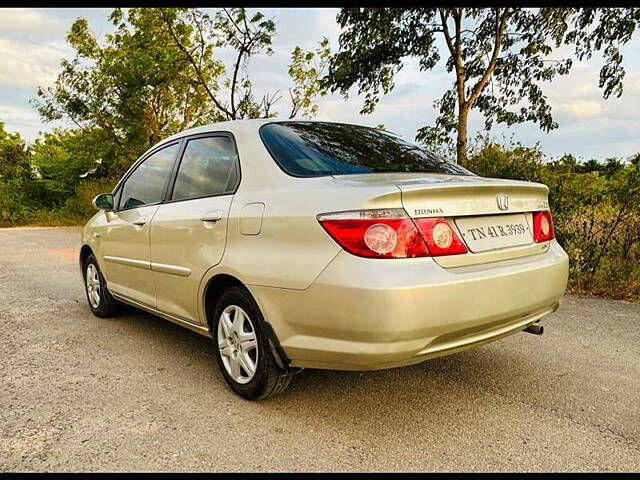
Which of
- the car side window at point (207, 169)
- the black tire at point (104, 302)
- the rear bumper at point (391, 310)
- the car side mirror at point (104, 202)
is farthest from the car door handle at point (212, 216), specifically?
the black tire at point (104, 302)

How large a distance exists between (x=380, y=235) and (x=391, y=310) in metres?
0.33

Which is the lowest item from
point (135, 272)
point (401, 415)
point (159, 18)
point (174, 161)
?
point (401, 415)

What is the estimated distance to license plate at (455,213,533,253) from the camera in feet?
8.11

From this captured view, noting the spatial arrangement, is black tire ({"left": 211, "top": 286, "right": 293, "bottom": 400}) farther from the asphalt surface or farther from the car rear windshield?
the car rear windshield

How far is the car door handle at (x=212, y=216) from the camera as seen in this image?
301 cm

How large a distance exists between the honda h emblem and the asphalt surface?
1.11 meters

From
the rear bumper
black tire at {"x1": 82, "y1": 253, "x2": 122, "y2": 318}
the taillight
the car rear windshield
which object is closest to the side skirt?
black tire at {"x1": 82, "y1": 253, "x2": 122, "y2": 318}

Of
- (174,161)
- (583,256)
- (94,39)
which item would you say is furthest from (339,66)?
(94,39)

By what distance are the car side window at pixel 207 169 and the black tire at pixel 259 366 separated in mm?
664

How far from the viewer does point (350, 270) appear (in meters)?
2.25

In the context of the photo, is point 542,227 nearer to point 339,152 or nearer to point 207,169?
point 339,152

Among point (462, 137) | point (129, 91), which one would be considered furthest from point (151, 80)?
point (462, 137)

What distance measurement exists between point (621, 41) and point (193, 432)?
965 centimetres

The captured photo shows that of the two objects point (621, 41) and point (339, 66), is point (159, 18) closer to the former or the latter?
point (339, 66)
